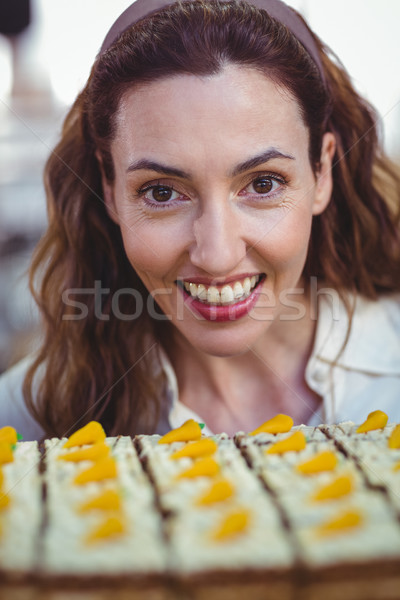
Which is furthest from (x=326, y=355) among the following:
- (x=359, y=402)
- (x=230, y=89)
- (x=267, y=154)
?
(x=230, y=89)

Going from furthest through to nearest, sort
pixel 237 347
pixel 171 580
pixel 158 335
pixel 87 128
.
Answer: pixel 158 335
pixel 87 128
pixel 237 347
pixel 171 580

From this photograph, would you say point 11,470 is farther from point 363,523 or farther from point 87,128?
point 87,128

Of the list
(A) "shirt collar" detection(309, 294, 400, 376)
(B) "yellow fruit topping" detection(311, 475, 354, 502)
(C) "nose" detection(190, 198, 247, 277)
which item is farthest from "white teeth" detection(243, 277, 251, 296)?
(B) "yellow fruit topping" detection(311, 475, 354, 502)

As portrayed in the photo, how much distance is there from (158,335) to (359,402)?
60 centimetres

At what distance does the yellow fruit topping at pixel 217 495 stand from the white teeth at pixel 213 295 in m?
0.50

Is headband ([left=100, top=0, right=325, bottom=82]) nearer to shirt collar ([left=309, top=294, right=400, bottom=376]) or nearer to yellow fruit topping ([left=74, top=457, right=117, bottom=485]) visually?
shirt collar ([left=309, top=294, right=400, bottom=376])

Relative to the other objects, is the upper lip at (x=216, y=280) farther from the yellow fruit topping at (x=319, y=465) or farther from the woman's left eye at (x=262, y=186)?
the yellow fruit topping at (x=319, y=465)

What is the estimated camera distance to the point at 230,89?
3.61ft

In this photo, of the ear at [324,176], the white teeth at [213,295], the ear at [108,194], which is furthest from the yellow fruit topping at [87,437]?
the ear at [324,176]

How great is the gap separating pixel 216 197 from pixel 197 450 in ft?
1.58

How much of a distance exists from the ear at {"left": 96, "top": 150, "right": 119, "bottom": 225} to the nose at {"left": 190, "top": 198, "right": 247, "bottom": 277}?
0.36 metres

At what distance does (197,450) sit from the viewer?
933 millimetres

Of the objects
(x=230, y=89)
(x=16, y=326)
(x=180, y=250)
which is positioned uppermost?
(x=230, y=89)

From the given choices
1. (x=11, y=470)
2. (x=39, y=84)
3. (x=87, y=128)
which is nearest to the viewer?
(x=11, y=470)
